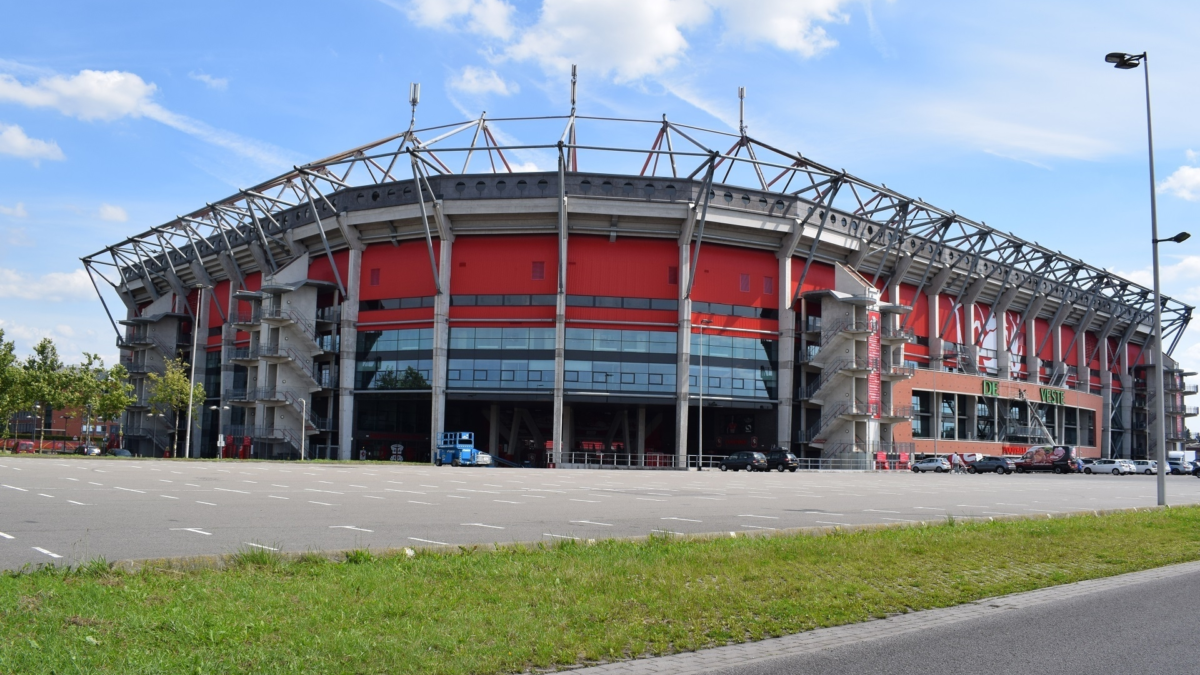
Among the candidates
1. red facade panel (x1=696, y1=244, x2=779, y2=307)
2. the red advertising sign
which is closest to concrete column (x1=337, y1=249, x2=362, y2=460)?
red facade panel (x1=696, y1=244, x2=779, y2=307)

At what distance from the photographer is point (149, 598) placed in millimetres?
7641

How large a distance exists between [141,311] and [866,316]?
73.3 m

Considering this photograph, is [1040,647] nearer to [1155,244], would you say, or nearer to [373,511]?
[373,511]

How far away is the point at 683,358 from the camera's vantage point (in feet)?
207

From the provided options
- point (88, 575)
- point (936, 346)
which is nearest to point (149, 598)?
point (88, 575)

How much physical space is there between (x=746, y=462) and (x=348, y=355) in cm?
2967

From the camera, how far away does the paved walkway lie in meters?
6.95

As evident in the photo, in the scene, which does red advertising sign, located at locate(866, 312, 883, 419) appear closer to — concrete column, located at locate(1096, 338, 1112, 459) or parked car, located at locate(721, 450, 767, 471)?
parked car, located at locate(721, 450, 767, 471)

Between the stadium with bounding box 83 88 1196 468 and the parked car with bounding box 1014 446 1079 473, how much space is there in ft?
27.2

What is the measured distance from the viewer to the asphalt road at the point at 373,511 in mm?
12656

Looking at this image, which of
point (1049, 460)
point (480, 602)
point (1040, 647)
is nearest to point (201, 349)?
point (1049, 460)

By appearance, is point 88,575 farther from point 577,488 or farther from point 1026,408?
point 1026,408

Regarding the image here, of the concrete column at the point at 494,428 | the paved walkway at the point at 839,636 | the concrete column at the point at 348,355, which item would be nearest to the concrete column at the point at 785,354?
the concrete column at the point at 494,428

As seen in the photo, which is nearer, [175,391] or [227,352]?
[175,391]
